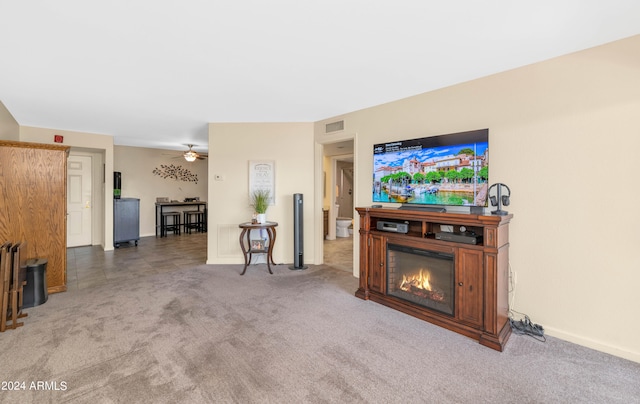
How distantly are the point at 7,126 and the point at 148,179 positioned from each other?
359cm

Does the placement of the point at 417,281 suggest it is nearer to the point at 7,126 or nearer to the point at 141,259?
the point at 141,259

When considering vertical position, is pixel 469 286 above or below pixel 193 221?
below

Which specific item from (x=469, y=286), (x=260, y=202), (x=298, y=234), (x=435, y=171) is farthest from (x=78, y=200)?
(x=469, y=286)

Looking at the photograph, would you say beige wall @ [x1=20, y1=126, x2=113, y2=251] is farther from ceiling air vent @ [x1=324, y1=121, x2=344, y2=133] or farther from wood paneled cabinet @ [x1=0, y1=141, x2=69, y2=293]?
ceiling air vent @ [x1=324, y1=121, x2=344, y2=133]

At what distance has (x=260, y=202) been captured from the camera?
443 cm

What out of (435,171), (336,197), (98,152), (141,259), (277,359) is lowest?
(277,359)

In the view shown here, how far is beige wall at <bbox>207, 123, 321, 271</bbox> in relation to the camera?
475 cm

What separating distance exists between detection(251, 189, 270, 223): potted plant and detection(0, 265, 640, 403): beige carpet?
1531 millimetres

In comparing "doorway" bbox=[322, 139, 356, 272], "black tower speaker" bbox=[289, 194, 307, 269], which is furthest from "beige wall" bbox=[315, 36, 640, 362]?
"black tower speaker" bbox=[289, 194, 307, 269]

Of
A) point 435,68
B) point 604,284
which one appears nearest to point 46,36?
point 435,68

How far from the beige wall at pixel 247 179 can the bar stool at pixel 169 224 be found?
3788 millimetres

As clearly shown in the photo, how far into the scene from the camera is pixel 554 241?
2.43 m

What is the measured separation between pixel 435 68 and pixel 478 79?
21.1 inches

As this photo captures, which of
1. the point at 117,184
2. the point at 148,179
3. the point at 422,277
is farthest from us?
the point at 148,179
